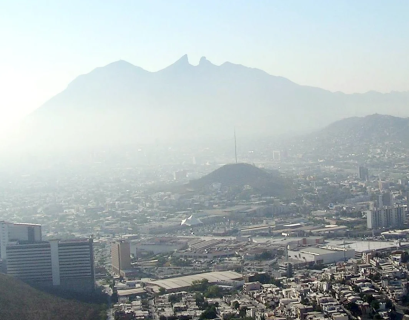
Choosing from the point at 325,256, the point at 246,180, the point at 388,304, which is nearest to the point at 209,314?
the point at 388,304

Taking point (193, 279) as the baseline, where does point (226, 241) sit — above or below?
above

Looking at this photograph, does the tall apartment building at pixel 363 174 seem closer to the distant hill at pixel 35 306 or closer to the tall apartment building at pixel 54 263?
the tall apartment building at pixel 54 263

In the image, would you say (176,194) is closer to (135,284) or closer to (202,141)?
(135,284)

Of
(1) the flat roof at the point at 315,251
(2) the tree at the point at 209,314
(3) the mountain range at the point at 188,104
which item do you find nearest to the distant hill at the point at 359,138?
(3) the mountain range at the point at 188,104

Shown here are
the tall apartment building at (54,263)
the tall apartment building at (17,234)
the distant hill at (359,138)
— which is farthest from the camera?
the distant hill at (359,138)

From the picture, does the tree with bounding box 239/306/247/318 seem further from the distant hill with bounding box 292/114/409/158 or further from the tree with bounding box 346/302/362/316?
the distant hill with bounding box 292/114/409/158

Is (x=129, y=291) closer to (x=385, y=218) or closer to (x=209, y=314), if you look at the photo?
(x=209, y=314)
